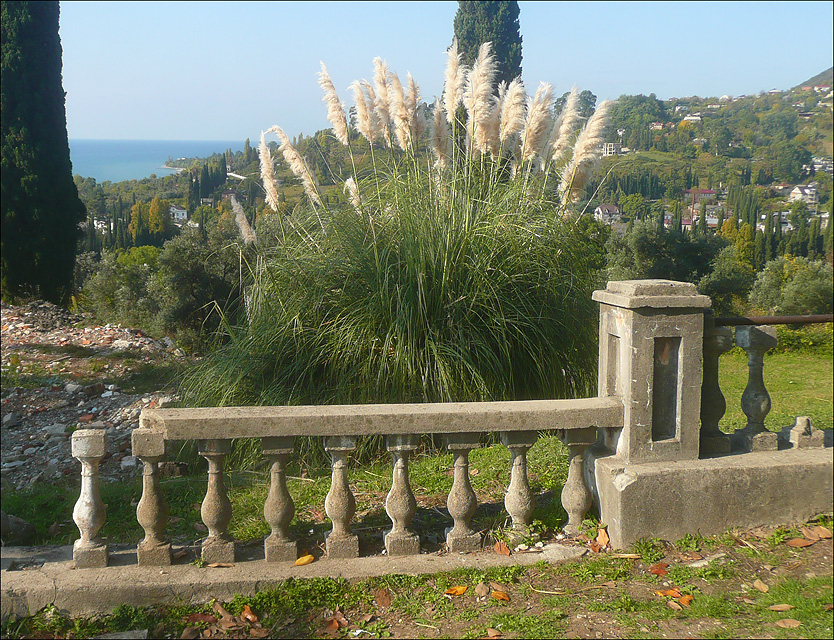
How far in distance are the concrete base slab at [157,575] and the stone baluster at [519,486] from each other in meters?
0.17

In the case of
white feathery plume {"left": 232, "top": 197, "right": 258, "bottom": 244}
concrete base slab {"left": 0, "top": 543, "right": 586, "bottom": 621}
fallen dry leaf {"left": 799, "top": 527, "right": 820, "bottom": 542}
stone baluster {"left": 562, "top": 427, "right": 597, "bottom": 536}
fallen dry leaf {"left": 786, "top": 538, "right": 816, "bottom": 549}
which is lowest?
concrete base slab {"left": 0, "top": 543, "right": 586, "bottom": 621}

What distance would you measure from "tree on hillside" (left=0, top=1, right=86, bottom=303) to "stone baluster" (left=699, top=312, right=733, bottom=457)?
14835 millimetres

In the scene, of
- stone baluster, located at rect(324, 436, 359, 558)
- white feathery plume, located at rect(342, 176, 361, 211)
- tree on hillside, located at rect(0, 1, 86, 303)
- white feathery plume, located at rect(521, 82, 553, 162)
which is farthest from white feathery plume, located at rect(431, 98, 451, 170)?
tree on hillside, located at rect(0, 1, 86, 303)

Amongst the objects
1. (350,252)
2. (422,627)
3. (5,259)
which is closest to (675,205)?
(350,252)

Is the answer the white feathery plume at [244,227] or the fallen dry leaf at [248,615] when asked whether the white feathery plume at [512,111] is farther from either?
the fallen dry leaf at [248,615]

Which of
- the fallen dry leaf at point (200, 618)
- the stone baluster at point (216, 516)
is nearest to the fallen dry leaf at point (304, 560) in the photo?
the stone baluster at point (216, 516)

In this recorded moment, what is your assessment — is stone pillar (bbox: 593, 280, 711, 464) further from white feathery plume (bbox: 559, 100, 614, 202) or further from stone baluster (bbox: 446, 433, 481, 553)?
white feathery plume (bbox: 559, 100, 614, 202)

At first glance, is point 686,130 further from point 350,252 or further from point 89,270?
point 89,270

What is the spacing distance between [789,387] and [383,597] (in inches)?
186

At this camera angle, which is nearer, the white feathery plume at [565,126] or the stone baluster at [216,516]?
the stone baluster at [216,516]

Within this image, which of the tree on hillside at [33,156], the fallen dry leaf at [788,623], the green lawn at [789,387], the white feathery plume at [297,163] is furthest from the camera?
the tree on hillside at [33,156]

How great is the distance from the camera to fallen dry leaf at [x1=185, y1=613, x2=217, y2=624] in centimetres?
250

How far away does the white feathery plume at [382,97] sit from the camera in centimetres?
564

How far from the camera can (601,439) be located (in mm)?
3088
